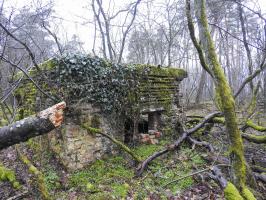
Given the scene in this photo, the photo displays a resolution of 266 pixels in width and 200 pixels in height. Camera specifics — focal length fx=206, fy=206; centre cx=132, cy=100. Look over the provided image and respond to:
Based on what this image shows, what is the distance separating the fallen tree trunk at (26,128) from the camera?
137 cm

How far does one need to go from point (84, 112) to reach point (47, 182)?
1.67 metres

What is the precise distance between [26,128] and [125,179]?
136 inches

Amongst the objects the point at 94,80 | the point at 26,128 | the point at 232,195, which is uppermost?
the point at 94,80

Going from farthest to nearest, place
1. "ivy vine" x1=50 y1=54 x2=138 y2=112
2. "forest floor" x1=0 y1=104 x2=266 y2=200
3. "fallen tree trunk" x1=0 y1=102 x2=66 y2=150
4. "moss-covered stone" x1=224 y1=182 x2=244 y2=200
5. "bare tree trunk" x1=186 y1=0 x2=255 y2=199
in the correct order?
"ivy vine" x1=50 y1=54 x2=138 y2=112
"forest floor" x1=0 y1=104 x2=266 y2=200
"bare tree trunk" x1=186 y1=0 x2=255 y2=199
"moss-covered stone" x1=224 y1=182 x2=244 y2=200
"fallen tree trunk" x1=0 y1=102 x2=66 y2=150

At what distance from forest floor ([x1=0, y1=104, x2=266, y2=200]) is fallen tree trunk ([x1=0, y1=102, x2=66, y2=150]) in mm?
2472

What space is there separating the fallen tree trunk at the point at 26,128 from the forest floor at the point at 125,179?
247 centimetres

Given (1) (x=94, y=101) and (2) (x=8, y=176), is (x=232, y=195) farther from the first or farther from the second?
(2) (x=8, y=176)

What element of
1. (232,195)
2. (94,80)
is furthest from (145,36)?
(232,195)

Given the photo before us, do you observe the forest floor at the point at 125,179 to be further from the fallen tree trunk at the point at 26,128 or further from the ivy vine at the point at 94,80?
the fallen tree trunk at the point at 26,128

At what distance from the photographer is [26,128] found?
1391 millimetres

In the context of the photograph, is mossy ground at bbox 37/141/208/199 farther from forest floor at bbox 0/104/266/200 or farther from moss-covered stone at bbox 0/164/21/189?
moss-covered stone at bbox 0/164/21/189

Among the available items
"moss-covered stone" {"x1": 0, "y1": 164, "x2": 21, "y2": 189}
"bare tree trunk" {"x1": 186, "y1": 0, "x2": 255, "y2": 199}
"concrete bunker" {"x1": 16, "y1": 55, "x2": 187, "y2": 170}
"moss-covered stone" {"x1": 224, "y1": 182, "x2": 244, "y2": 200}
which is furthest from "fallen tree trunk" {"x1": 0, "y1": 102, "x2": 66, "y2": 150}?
"moss-covered stone" {"x1": 0, "y1": 164, "x2": 21, "y2": 189}

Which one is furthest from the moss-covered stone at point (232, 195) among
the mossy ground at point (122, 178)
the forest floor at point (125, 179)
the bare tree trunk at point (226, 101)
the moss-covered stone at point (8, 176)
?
the moss-covered stone at point (8, 176)

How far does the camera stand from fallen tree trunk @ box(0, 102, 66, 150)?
4.49ft
